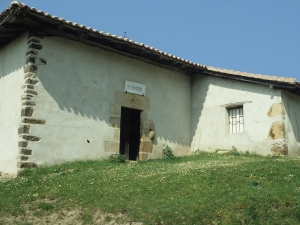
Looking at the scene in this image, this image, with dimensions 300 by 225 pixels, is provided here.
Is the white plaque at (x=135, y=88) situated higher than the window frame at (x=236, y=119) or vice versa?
the white plaque at (x=135, y=88)

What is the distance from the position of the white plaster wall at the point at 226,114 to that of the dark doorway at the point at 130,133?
8.83 feet

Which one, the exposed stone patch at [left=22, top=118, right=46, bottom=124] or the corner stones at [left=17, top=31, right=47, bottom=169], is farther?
the exposed stone patch at [left=22, top=118, right=46, bottom=124]

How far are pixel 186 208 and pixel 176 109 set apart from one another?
8179 millimetres

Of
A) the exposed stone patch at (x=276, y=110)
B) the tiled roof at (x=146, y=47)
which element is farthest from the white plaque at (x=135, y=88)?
the exposed stone patch at (x=276, y=110)

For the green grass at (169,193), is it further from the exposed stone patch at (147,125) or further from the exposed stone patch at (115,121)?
the exposed stone patch at (147,125)

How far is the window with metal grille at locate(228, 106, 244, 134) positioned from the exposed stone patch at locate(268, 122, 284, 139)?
4.03 feet

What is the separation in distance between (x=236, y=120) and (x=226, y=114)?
1.51 feet

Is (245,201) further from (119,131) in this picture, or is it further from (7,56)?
(7,56)

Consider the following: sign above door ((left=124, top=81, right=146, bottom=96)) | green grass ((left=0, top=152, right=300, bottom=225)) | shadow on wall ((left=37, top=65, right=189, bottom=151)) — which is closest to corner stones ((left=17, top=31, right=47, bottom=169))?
shadow on wall ((left=37, top=65, right=189, bottom=151))

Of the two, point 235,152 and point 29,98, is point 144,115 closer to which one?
point 235,152

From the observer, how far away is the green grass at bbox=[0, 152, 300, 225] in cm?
650

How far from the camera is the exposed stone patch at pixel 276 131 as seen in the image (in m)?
12.7

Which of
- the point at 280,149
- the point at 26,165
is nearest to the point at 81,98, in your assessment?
the point at 26,165

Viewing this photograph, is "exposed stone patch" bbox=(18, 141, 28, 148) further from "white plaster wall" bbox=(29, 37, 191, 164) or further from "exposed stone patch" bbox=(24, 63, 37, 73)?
"exposed stone patch" bbox=(24, 63, 37, 73)
